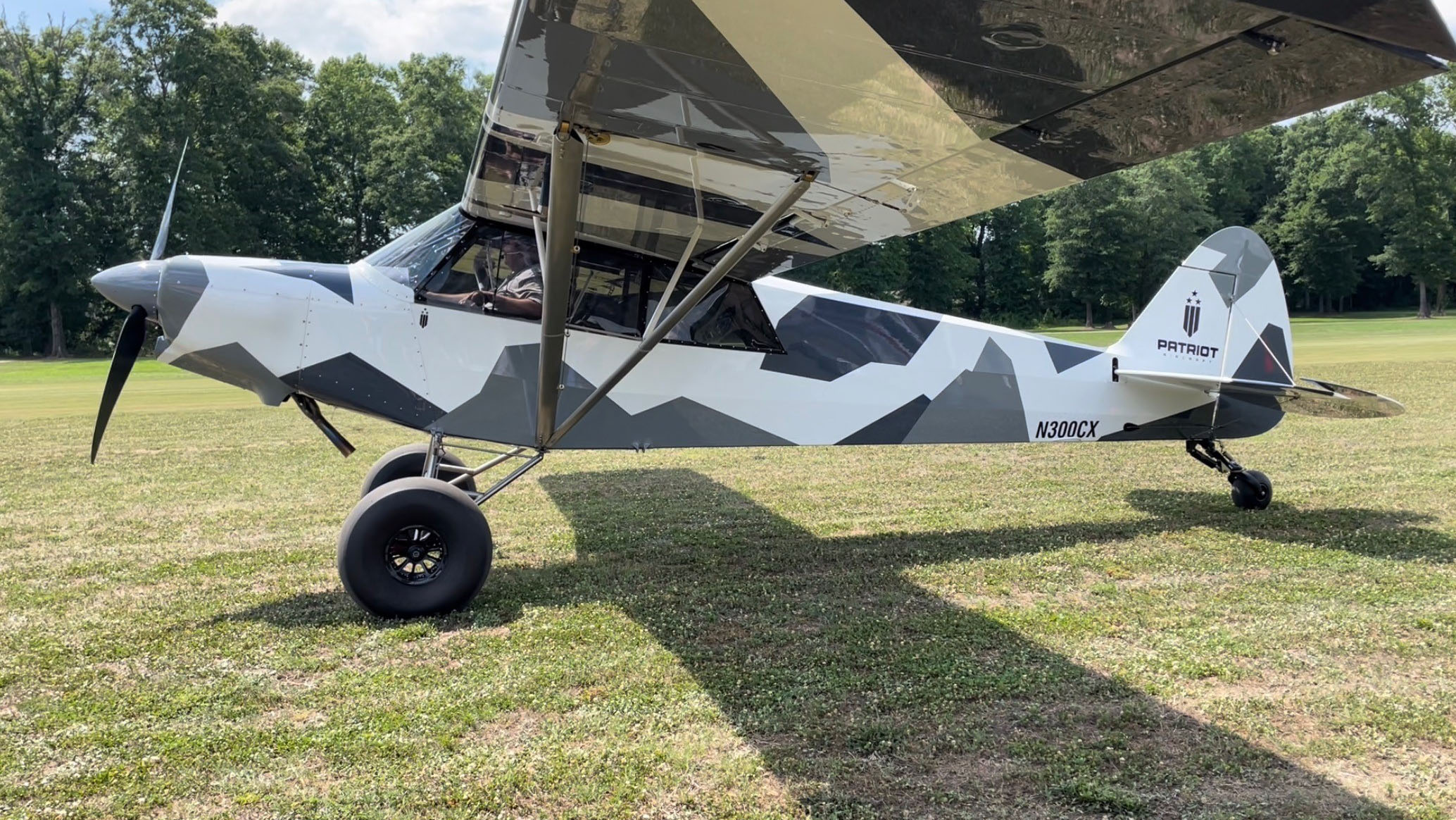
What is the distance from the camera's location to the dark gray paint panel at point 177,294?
4.82 meters

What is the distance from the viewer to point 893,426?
20.4 feet

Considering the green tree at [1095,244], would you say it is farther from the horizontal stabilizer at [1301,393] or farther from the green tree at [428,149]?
the horizontal stabilizer at [1301,393]

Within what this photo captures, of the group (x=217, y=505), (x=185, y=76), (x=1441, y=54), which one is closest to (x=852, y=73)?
(x=1441, y=54)

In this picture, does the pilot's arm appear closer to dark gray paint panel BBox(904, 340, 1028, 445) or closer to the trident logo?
dark gray paint panel BBox(904, 340, 1028, 445)

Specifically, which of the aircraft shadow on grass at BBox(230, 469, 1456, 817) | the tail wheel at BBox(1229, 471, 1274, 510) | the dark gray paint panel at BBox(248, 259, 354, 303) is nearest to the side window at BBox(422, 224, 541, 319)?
the dark gray paint panel at BBox(248, 259, 354, 303)

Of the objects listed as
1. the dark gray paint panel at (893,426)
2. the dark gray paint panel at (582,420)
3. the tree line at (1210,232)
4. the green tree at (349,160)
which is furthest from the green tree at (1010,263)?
the dark gray paint panel at (582,420)

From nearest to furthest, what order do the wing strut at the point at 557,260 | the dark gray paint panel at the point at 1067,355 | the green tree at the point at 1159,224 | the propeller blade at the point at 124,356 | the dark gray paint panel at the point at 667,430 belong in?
1. the wing strut at the point at 557,260
2. the propeller blade at the point at 124,356
3. the dark gray paint panel at the point at 667,430
4. the dark gray paint panel at the point at 1067,355
5. the green tree at the point at 1159,224

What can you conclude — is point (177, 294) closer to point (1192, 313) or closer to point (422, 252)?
point (422, 252)

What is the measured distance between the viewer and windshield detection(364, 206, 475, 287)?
533 centimetres

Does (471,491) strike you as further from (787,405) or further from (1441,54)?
(1441,54)

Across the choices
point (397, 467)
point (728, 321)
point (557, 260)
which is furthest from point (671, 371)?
point (397, 467)

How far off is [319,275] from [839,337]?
11.0ft

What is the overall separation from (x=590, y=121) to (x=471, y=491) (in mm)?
3201

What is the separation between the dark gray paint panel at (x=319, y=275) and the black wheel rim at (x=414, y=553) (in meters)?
1.56
